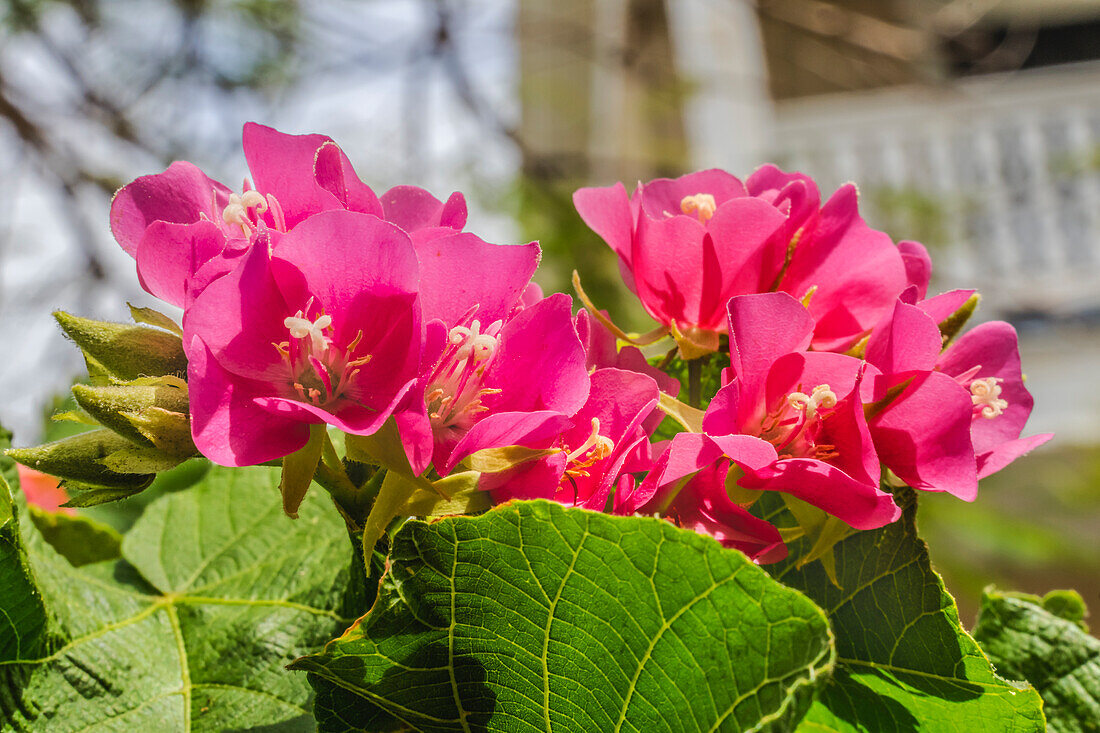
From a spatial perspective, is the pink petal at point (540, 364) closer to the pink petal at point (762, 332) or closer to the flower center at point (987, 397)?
the pink petal at point (762, 332)

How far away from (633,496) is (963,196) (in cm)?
312

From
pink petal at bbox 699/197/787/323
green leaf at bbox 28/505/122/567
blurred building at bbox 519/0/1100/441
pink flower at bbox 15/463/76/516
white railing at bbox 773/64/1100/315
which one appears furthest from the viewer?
white railing at bbox 773/64/1100/315

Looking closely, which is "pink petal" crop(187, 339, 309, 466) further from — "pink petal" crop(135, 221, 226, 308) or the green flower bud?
the green flower bud

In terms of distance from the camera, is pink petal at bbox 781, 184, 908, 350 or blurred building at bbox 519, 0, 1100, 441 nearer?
pink petal at bbox 781, 184, 908, 350

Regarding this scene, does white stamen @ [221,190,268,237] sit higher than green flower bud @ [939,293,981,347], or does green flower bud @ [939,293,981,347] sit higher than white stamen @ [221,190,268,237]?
white stamen @ [221,190,268,237]

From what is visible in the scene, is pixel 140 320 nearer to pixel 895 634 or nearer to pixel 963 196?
pixel 895 634

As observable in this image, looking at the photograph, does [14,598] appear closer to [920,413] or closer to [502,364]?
[502,364]

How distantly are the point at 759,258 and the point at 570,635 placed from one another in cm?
18

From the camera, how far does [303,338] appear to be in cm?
31

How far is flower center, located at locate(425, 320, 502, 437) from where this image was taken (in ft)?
1.04

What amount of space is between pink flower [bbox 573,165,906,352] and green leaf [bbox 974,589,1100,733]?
0.66ft

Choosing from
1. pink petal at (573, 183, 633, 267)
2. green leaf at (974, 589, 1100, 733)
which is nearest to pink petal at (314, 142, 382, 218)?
pink petal at (573, 183, 633, 267)

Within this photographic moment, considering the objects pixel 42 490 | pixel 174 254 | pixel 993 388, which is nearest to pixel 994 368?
pixel 993 388

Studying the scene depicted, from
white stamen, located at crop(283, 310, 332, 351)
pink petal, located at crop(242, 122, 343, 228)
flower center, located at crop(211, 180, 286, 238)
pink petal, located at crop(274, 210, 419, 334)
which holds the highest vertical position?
pink petal, located at crop(242, 122, 343, 228)
